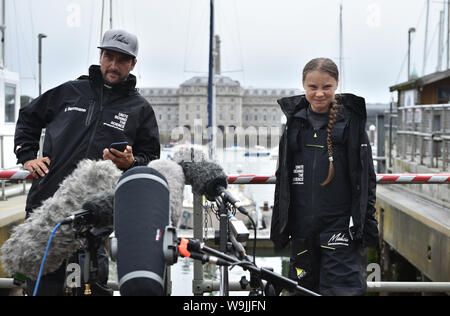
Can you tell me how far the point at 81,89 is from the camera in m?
2.80

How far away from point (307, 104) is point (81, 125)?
4.18 feet

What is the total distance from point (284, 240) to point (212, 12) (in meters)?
24.1

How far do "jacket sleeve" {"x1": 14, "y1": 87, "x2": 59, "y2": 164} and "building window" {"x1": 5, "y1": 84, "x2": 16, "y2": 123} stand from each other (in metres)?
11.8

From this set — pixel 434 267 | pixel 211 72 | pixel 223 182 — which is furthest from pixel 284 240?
pixel 211 72

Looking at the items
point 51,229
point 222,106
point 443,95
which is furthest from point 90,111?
point 222,106

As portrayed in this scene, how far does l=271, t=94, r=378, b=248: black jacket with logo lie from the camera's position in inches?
105

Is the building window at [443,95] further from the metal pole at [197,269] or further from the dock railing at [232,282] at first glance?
the metal pole at [197,269]

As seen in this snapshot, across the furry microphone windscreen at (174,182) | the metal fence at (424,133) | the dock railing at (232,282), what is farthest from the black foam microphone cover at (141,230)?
the metal fence at (424,133)

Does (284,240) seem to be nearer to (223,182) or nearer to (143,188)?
(223,182)

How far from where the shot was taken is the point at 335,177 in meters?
2.70

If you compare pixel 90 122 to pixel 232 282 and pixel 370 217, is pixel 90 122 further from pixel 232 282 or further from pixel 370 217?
pixel 370 217

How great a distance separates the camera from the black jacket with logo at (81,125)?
263cm

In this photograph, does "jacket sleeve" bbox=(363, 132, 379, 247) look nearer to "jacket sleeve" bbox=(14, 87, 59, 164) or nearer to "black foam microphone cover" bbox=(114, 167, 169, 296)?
"black foam microphone cover" bbox=(114, 167, 169, 296)

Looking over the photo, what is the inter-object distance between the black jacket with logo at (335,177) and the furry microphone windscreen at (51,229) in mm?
1092
